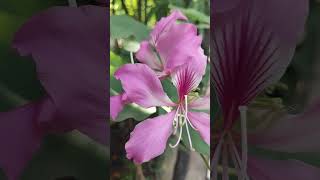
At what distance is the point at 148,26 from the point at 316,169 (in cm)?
57

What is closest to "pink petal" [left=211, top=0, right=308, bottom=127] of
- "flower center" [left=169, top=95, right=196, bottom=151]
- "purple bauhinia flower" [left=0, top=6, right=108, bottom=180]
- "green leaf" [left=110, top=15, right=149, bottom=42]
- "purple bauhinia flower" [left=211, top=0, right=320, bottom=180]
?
"purple bauhinia flower" [left=211, top=0, right=320, bottom=180]

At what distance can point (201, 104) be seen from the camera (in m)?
1.30

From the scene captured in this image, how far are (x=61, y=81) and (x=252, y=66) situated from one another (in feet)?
1.64

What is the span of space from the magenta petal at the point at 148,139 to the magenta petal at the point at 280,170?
256 mm

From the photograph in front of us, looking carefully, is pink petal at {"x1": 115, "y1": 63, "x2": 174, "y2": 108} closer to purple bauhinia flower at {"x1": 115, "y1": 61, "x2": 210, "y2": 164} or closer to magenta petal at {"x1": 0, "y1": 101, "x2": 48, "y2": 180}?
purple bauhinia flower at {"x1": 115, "y1": 61, "x2": 210, "y2": 164}

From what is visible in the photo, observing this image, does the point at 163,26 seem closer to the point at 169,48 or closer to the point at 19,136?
the point at 169,48

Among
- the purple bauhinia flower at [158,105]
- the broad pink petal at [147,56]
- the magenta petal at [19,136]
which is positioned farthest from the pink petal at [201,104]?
the magenta petal at [19,136]

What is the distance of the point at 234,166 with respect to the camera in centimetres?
135

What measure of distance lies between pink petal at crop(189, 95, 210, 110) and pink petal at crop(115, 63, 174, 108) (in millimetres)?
92

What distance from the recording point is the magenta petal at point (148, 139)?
1.22 metres

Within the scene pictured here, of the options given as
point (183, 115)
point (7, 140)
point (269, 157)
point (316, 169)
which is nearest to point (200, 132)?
point (183, 115)

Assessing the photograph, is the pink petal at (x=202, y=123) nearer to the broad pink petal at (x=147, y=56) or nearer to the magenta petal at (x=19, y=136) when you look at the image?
the broad pink petal at (x=147, y=56)

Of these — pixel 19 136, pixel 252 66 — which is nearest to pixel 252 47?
pixel 252 66

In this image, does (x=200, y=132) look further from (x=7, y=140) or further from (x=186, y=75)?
(x=7, y=140)
